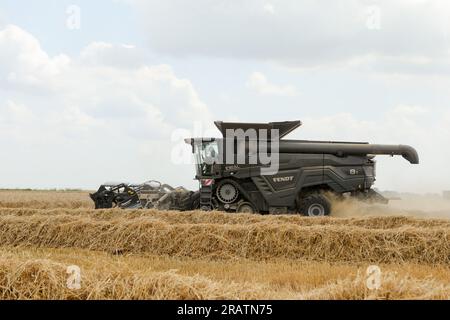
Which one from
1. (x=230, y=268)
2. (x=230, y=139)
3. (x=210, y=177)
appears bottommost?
(x=230, y=268)

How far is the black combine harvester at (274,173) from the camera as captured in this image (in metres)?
18.6

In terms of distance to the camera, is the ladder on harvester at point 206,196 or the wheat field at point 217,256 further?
the ladder on harvester at point 206,196

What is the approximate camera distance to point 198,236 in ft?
38.6

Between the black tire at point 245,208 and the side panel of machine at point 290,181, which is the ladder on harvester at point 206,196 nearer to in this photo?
the black tire at point 245,208

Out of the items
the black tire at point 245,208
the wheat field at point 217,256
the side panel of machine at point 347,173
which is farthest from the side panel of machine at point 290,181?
the wheat field at point 217,256

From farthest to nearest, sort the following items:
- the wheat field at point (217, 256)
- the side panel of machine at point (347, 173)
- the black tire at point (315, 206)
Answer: the side panel of machine at point (347, 173) < the black tire at point (315, 206) < the wheat field at point (217, 256)

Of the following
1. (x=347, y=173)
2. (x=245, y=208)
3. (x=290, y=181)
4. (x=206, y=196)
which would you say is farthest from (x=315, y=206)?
(x=206, y=196)

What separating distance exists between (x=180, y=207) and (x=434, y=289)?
46.2 feet

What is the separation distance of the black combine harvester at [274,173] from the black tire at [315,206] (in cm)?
3

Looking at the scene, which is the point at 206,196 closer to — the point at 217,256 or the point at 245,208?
the point at 245,208

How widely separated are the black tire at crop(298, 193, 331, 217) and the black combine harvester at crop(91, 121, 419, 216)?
0.11 feet

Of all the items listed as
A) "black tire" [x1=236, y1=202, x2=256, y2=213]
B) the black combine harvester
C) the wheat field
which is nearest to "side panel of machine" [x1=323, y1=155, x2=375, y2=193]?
the black combine harvester
